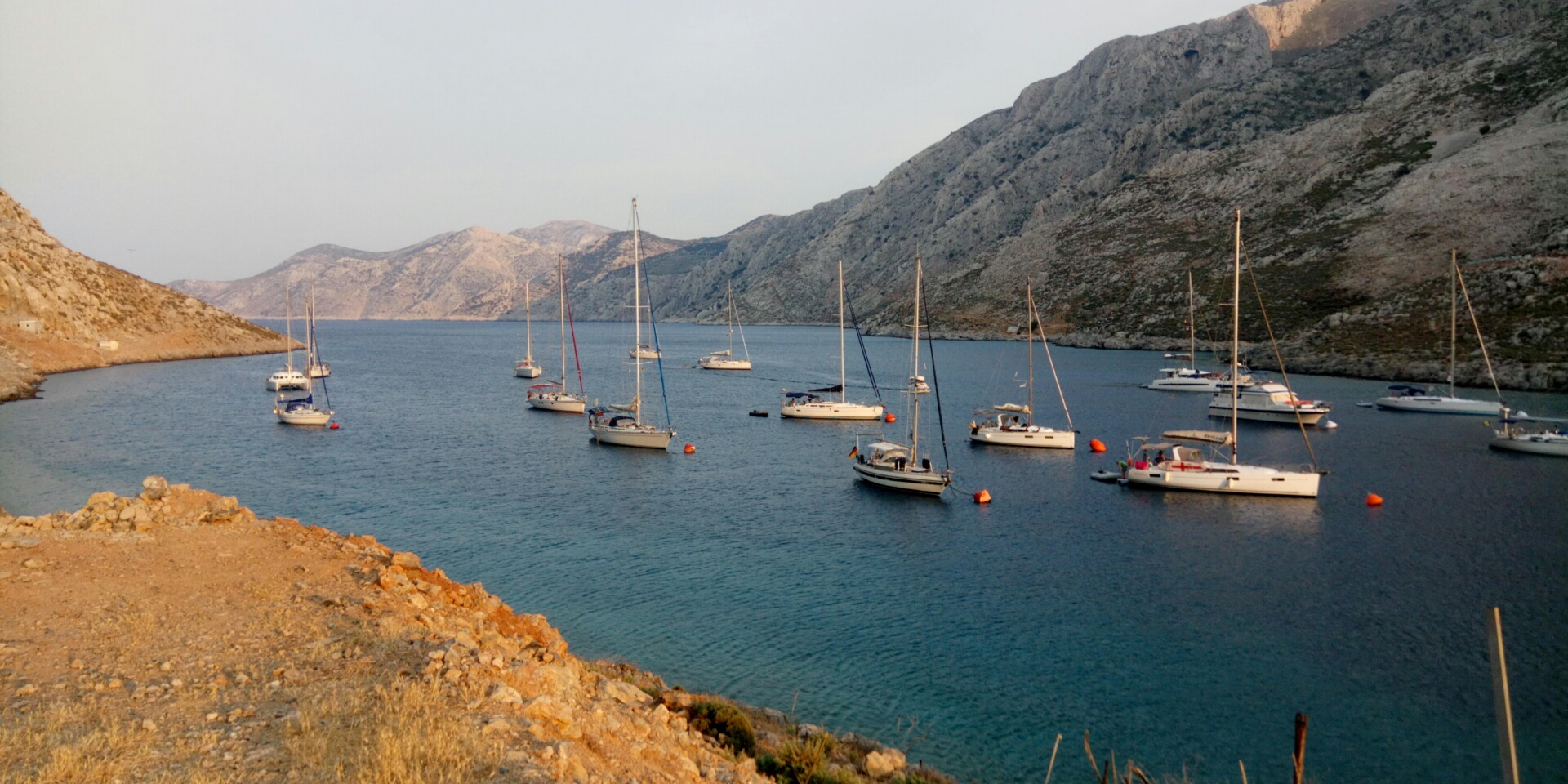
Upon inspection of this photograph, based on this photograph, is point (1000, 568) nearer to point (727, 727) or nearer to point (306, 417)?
point (727, 727)

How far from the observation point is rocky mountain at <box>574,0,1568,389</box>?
91000 millimetres

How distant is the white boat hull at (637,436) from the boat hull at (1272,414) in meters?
42.3

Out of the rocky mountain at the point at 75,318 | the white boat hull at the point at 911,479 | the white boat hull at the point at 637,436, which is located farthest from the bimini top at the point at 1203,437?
the rocky mountain at the point at 75,318

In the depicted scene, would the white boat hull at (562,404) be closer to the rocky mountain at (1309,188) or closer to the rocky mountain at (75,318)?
the rocky mountain at (75,318)

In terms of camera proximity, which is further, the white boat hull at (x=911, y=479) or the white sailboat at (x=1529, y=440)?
the white sailboat at (x=1529, y=440)

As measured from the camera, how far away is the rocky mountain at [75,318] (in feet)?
300

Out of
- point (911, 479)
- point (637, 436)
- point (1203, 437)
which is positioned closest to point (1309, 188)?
point (1203, 437)

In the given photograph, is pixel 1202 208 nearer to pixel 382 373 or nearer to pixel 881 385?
pixel 881 385

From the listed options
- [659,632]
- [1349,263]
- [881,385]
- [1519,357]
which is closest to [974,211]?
[1349,263]

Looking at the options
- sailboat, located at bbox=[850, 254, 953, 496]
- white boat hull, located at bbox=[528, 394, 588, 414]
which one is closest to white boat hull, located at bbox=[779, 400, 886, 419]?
white boat hull, located at bbox=[528, 394, 588, 414]

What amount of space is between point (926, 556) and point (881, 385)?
61135 millimetres

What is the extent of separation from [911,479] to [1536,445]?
36.4 meters

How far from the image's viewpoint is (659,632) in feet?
79.4

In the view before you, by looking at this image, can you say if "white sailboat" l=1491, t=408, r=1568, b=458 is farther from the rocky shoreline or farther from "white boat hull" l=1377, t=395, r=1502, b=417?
the rocky shoreline
